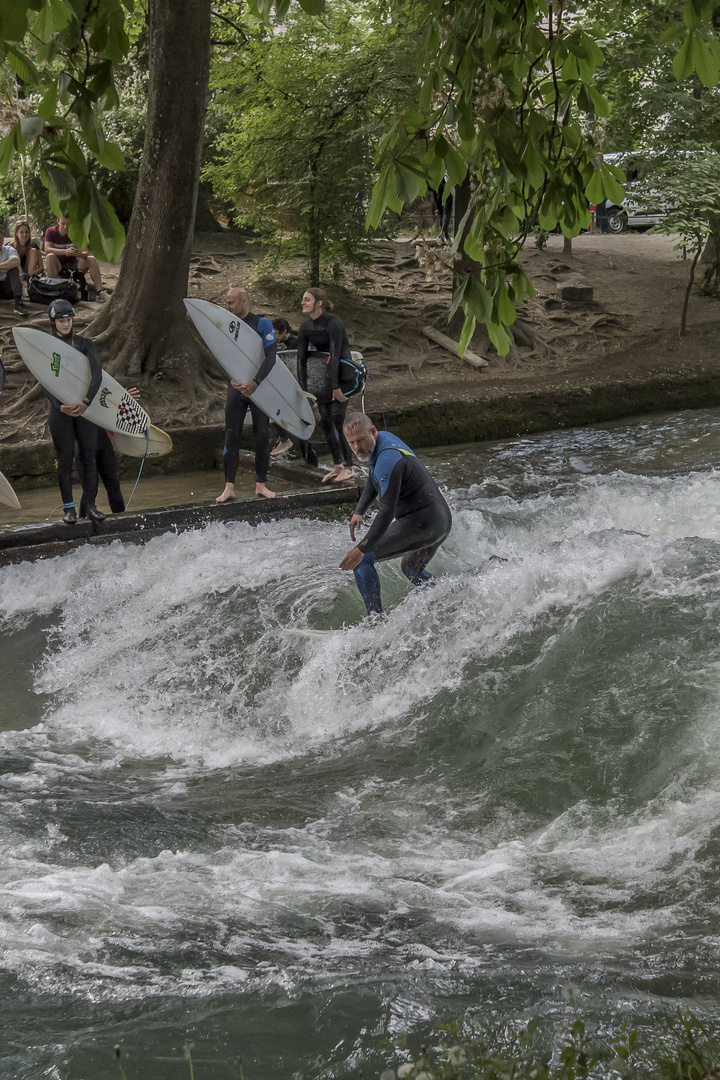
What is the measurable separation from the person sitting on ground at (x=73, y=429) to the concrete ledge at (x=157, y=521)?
14 cm

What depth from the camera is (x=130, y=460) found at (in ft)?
40.8

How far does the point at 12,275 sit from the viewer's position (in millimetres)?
14875

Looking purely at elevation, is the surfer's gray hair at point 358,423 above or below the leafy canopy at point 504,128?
below

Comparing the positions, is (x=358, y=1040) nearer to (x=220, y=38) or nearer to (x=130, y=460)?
(x=130, y=460)

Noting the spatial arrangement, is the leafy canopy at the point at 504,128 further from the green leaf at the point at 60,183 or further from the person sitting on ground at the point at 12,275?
the person sitting on ground at the point at 12,275

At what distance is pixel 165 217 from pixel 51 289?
7.93 feet

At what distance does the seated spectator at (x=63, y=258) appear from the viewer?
49.6ft

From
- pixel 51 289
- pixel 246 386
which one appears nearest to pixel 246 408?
pixel 246 386

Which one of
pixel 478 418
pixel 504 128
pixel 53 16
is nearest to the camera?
pixel 53 16

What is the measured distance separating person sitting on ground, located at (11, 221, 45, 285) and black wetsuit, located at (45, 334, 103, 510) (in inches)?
285

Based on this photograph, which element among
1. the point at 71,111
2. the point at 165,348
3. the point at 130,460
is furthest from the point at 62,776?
the point at 165,348

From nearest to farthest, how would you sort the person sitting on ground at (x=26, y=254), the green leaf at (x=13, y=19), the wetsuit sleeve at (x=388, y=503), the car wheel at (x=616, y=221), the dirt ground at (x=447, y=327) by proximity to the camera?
the green leaf at (x=13, y=19), the wetsuit sleeve at (x=388, y=503), the dirt ground at (x=447, y=327), the person sitting on ground at (x=26, y=254), the car wheel at (x=616, y=221)

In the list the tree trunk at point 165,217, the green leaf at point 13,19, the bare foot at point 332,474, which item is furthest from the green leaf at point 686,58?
the tree trunk at point 165,217

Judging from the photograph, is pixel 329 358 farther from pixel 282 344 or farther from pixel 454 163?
pixel 454 163
